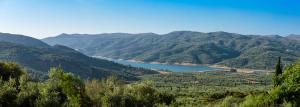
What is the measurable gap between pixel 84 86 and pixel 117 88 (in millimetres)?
3513

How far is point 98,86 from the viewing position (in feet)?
122

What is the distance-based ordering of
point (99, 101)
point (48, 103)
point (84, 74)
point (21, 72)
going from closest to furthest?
point (48, 103) → point (99, 101) → point (21, 72) → point (84, 74)

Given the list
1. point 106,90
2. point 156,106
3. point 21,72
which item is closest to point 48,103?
point 106,90

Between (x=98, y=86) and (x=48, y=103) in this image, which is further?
(x=98, y=86)

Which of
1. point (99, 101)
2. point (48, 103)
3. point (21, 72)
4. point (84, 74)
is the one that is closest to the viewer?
point (48, 103)

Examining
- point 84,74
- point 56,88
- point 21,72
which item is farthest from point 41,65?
point 56,88

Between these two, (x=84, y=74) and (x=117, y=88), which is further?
(x=84, y=74)

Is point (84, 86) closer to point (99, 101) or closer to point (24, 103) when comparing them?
point (99, 101)

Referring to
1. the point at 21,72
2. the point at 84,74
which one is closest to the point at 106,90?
the point at 21,72

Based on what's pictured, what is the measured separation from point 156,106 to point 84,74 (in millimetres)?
159635

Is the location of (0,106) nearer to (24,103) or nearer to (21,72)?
(24,103)

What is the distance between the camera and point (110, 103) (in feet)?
110

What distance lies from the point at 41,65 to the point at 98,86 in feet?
552

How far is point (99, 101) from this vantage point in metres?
35.0
